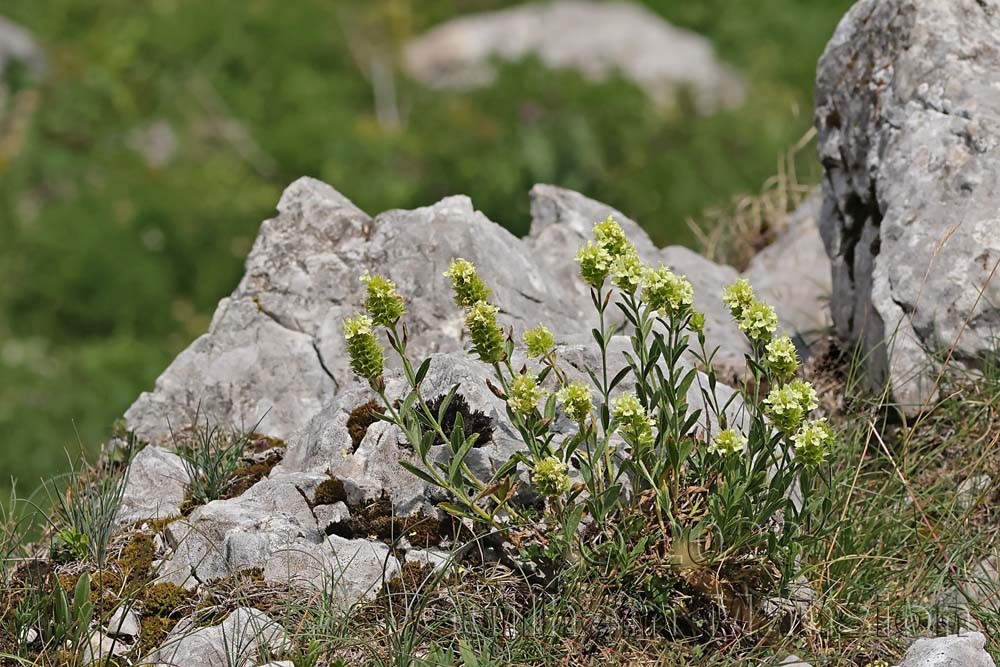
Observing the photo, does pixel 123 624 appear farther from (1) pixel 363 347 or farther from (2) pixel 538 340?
(2) pixel 538 340

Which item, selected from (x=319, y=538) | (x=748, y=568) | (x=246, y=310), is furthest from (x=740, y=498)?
Result: (x=246, y=310)

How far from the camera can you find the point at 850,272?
5.43 m

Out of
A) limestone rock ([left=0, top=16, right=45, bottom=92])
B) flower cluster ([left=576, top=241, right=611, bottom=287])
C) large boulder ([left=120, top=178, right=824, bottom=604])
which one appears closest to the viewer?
flower cluster ([left=576, top=241, right=611, bottom=287])

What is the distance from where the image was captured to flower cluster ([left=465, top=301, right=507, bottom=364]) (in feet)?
11.5

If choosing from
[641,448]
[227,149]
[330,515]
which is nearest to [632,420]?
[641,448]

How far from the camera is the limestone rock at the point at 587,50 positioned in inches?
571

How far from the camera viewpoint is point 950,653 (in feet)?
11.0

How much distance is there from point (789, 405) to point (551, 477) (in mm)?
726

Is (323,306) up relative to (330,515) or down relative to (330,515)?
up

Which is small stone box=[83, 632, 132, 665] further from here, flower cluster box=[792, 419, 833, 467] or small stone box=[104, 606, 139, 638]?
flower cluster box=[792, 419, 833, 467]

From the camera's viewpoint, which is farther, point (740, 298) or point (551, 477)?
point (740, 298)

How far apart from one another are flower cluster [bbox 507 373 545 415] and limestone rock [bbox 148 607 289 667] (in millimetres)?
995

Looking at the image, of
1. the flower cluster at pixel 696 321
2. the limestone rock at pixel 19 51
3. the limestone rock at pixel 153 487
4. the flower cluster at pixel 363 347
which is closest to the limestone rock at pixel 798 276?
the flower cluster at pixel 696 321

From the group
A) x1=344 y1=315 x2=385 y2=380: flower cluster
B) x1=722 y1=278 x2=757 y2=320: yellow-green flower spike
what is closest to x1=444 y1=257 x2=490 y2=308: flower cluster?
x1=344 y1=315 x2=385 y2=380: flower cluster
